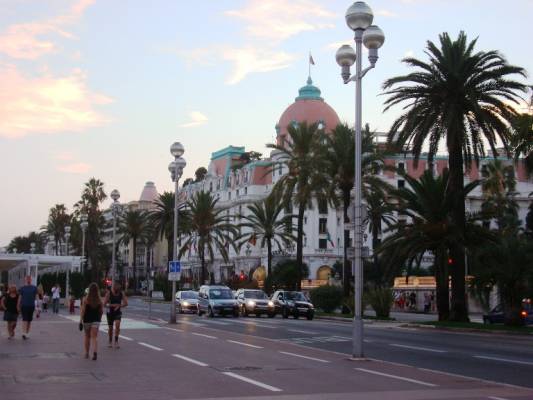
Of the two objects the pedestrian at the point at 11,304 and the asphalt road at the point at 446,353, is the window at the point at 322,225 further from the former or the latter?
the pedestrian at the point at 11,304

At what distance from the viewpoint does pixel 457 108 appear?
3625 cm

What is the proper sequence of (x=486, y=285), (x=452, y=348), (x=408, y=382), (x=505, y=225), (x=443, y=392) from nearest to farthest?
1. (x=443, y=392)
2. (x=408, y=382)
3. (x=452, y=348)
4. (x=486, y=285)
5. (x=505, y=225)

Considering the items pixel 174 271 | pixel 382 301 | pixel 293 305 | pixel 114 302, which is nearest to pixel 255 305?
pixel 293 305

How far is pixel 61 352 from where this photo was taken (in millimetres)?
18078

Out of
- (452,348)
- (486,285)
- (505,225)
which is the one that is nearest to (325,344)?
(452,348)

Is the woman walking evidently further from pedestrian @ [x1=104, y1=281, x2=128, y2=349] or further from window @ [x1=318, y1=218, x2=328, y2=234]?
window @ [x1=318, y1=218, x2=328, y2=234]

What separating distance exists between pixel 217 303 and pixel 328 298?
10406 millimetres

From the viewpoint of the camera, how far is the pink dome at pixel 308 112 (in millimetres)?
101250

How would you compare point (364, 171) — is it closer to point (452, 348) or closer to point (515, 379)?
point (452, 348)

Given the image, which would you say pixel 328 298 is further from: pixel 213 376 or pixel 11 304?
pixel 213 376

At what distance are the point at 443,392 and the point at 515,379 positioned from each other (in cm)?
297

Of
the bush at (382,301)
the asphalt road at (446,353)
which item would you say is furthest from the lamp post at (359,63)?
the bush at (382,301)

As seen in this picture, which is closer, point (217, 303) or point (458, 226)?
point (458, 226)

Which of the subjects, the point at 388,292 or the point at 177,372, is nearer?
the point at 177,372
